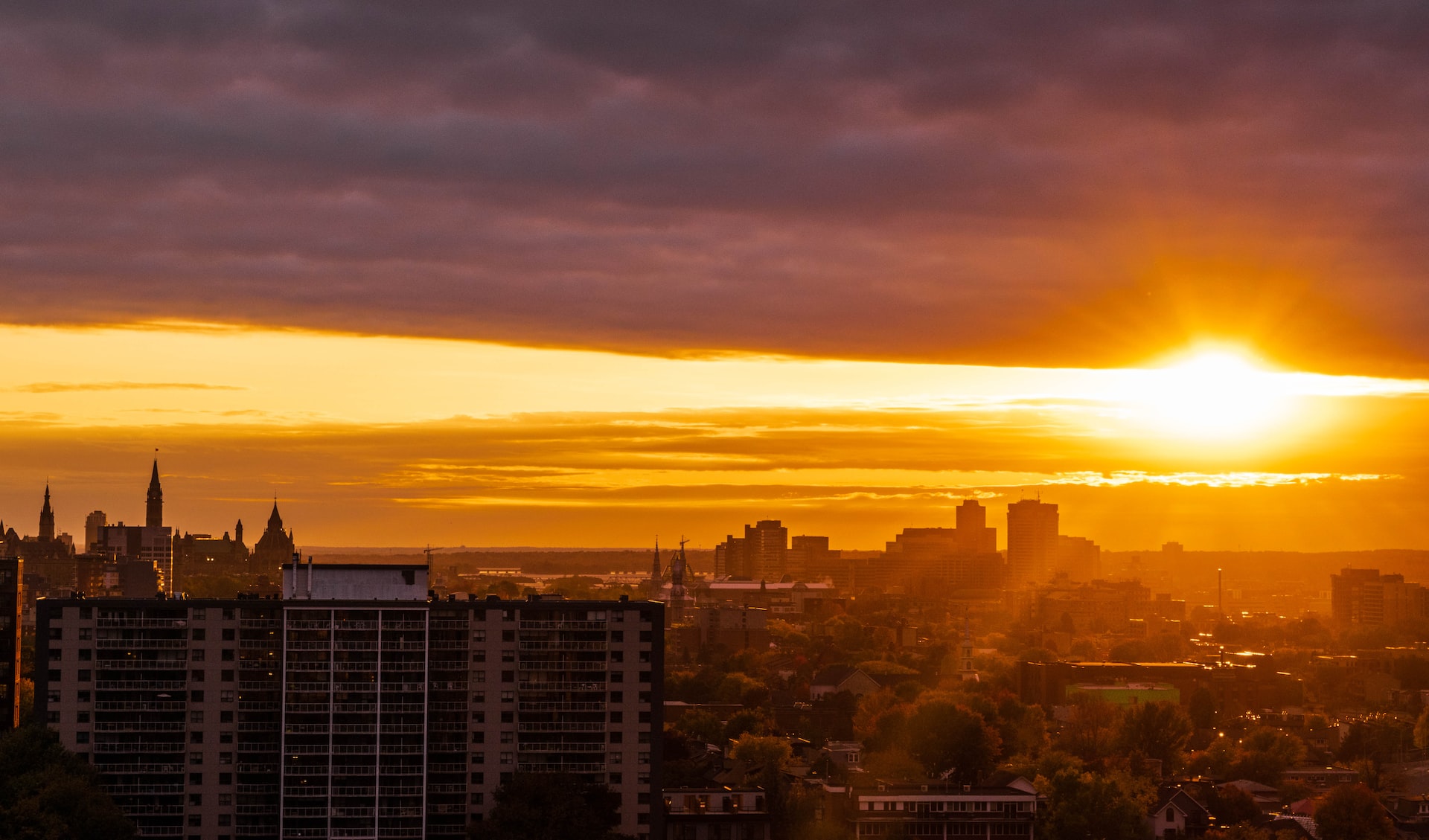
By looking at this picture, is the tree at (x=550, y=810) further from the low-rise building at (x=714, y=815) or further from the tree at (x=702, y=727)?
the tree at (x=702, y=727)

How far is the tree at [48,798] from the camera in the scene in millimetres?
82938

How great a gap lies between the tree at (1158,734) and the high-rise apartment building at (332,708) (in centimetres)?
7077

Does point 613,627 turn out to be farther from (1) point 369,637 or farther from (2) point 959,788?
(2) point 959,788

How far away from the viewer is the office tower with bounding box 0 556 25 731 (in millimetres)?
106750

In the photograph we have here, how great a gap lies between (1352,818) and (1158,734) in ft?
142

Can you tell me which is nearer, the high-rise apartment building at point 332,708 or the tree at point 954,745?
the high-rise apartment building at point 332,708

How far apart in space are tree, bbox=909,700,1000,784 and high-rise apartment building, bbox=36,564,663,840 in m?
49.7

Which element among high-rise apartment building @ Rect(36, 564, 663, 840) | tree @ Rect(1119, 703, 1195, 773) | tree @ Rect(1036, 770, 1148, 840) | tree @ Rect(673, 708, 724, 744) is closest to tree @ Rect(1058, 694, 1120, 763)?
tree @ Rect(1119, 703, 1195, 773)

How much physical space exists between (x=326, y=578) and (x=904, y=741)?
209 ft

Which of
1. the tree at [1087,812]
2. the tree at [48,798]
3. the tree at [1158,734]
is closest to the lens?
the tree at [48,798]

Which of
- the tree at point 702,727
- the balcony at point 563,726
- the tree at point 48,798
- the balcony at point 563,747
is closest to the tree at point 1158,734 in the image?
the tree at point 702,727

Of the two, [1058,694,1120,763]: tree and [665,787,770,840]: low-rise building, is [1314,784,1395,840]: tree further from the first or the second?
[665,787,770,840]: low-rise building

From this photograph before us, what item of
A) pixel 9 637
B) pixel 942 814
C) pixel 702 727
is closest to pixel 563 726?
pixel 942 814

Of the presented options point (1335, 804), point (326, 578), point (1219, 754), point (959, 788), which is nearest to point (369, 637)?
point (326, 578)
